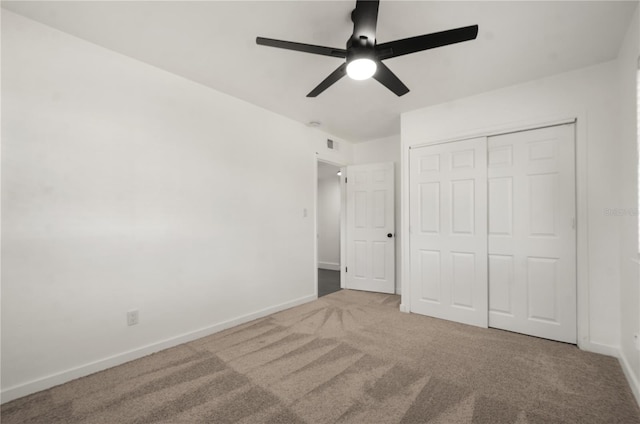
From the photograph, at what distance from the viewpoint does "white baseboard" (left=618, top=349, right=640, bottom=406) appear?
6.05 ft

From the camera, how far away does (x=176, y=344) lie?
2.66 m

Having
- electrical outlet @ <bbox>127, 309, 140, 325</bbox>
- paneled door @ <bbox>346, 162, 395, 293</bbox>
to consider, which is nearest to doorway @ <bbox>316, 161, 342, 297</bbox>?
paneled door @ <bbox>346, 162, 395, 293</bbox>

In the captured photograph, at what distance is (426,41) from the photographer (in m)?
1.65

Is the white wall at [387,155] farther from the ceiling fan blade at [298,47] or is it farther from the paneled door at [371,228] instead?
the ceiling fan blade at [298,47]

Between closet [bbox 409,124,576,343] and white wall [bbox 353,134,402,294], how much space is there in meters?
0.94

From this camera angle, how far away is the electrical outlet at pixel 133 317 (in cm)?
238

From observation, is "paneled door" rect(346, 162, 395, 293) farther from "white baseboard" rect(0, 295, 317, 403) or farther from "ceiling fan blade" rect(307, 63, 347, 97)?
"ceiling fan blade" rect(307, 63, 347, 97)

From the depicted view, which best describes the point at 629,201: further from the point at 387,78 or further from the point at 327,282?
the point at 327,282

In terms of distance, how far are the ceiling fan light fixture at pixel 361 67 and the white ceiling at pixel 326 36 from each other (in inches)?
16.1

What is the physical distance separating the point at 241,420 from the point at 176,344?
4.43 ft

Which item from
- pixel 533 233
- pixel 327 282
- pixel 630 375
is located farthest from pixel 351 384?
pixel 327 282

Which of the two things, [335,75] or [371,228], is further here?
[371,228]

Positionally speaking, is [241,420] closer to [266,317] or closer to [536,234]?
[266,317]

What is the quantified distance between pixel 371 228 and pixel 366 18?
135 inches
